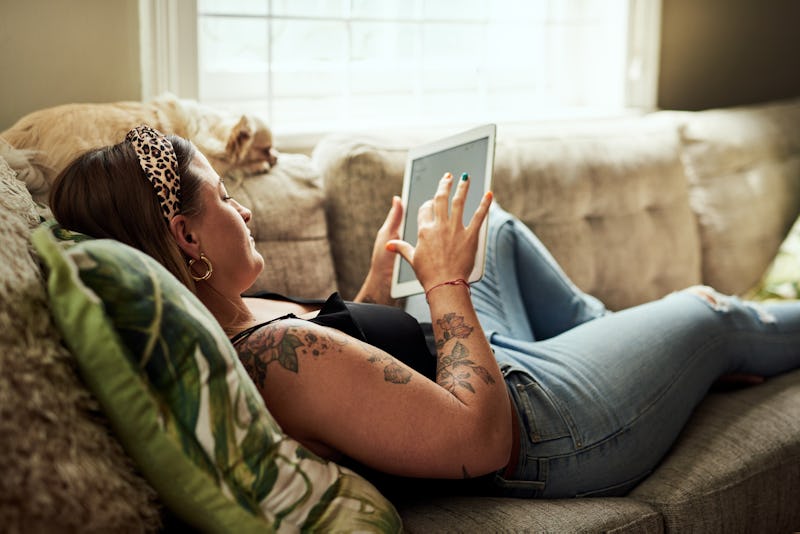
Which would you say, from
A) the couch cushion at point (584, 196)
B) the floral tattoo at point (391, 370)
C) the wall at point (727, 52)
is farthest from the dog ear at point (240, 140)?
the wall at point (727, 52)

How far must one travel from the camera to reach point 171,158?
3.83 ft

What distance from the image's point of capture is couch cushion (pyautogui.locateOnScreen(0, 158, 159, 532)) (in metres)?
0.75

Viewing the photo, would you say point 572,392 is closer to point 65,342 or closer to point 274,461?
point 274,461

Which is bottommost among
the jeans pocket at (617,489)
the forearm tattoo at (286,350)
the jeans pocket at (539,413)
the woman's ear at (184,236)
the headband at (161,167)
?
the jeans pocket at (617,489)

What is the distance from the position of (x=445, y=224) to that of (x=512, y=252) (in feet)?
1.51

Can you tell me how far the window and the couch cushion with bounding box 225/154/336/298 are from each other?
1.38 feet

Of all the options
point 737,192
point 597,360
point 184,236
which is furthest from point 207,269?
point 737,192

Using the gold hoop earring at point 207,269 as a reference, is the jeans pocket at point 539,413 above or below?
→ below

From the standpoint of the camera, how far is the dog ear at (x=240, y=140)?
65.2 inches

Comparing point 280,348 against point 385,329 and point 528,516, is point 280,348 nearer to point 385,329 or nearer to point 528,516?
point 385,329

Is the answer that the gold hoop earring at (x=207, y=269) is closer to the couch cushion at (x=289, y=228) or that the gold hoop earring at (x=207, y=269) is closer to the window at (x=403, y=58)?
the couch cushion at (x=289, y=228)

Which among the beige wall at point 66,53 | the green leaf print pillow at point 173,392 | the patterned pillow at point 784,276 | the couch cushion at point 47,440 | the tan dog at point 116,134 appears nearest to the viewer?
the couch cushion at point 47,440

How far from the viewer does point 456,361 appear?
3.87 ft

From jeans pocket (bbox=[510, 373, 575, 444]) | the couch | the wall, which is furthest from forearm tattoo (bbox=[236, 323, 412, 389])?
the wall
